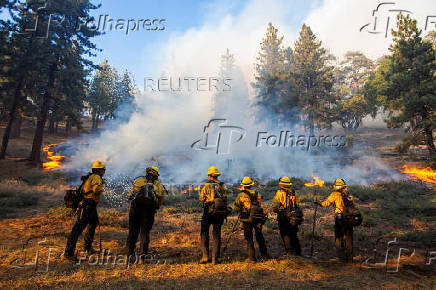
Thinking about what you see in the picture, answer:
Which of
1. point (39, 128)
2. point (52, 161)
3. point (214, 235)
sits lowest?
point (52, 161)

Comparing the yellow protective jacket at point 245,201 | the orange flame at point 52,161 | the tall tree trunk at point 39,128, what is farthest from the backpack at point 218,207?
the tall tree trunk at point 39,128

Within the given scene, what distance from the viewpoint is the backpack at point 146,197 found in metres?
6.09

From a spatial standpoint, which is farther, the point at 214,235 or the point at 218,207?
the point at 214,235

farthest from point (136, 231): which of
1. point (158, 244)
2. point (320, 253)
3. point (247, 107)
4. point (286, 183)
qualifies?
point (247, 107)

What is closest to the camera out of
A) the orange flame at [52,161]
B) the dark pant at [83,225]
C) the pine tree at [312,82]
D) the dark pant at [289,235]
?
the dark pant at [83,225]

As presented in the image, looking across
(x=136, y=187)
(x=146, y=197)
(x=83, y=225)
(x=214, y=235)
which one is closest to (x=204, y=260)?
(x=214, y=235)

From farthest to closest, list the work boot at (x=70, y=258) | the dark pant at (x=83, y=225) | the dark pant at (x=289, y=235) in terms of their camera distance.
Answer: the dark pant at (x=289, y=235)
the dark pant at (x=83, y=225)
the work boot at (x=70, y=258)

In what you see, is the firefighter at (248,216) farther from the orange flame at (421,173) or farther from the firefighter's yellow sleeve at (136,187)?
the orange flame at (421,173)

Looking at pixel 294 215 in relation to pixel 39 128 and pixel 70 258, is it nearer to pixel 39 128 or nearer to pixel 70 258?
pixel 70 258

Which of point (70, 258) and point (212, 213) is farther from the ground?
point (212, 213)

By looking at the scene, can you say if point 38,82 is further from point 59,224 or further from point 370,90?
point 370,90

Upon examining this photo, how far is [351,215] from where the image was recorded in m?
6.31

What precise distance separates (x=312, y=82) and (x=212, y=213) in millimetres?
32585

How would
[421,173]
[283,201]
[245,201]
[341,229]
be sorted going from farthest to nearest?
[421,173], [341,229], [283,201], [245,201]
